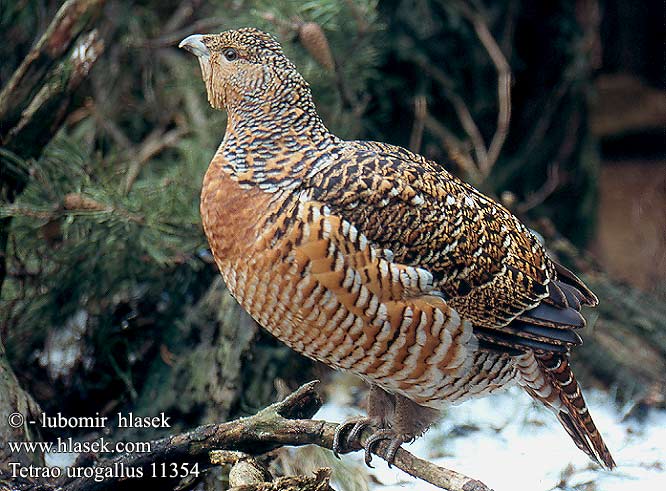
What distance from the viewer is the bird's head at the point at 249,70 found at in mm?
2215

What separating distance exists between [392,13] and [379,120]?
1.67ft

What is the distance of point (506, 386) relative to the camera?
7.72 feet

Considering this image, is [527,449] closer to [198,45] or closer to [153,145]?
[198,45]

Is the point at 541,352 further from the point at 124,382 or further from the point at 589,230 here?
the point at 589,230

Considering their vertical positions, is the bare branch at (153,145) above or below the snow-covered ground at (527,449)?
above

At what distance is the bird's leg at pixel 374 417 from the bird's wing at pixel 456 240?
0.40m

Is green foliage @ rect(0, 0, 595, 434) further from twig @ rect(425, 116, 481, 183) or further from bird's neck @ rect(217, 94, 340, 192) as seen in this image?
bird's neck @ rect(217, 94, 340, 192)

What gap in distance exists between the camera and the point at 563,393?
94.7 inches

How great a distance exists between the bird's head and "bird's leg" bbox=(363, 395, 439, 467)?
895 millimetres

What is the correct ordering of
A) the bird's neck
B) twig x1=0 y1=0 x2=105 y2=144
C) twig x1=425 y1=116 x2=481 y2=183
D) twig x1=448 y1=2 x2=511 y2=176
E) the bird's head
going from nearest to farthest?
the bird's neck
the bird's head
twig x1=0 y1=0 x2=105 y2=144
twig x1=448 y1=2 x2=511 y2=176
twig x1=425 y1=116 x2=481 y2=183

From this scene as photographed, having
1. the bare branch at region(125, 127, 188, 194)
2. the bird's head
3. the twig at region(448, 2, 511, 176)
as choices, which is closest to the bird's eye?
the bird's head

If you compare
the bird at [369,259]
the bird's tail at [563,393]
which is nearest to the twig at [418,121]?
the bird at [369,259]

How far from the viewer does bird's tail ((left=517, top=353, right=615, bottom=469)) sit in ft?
7.68

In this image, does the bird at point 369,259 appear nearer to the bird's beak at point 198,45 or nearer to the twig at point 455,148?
the bird's beak at point 198,45
